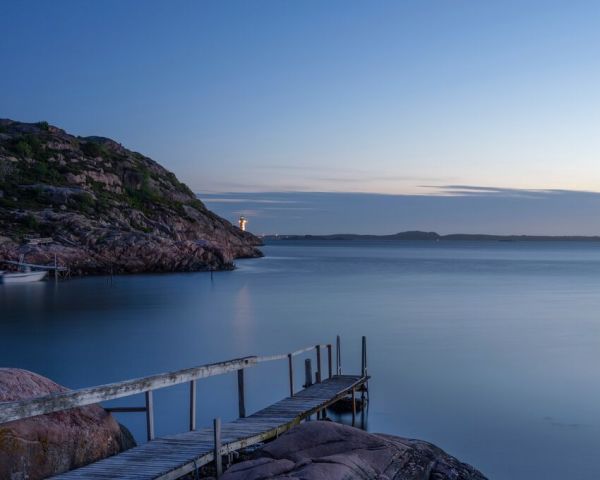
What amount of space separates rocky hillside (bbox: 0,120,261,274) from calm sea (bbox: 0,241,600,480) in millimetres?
10437

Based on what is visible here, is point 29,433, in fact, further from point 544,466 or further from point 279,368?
point 279,368

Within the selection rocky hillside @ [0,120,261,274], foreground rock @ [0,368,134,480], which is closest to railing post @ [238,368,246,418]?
foreground rock @ [0,368,134,480]

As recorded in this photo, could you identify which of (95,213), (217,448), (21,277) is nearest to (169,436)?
(217,448)

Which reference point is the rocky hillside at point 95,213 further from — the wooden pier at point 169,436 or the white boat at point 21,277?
the wooden pier at point 169,436

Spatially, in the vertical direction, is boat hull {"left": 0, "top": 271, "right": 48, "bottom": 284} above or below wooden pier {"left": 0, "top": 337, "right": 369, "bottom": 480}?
below

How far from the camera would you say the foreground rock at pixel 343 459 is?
791 cm

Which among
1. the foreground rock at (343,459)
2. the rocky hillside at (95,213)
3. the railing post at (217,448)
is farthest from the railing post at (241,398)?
the rocky hillside at (95,213)

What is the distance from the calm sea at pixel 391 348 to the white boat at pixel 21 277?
1876mm

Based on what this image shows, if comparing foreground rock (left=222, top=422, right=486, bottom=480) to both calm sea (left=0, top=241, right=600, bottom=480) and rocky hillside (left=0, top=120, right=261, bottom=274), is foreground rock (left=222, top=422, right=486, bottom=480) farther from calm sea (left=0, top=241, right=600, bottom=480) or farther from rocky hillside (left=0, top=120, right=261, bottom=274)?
rocky hillside (left=0, top=120, right=261, bottom=274)

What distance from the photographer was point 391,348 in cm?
2836

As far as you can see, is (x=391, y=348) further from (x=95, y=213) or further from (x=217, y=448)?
(x=95, y=213)

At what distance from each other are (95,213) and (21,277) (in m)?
22.4

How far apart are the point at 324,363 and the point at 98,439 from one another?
1477 centimetres

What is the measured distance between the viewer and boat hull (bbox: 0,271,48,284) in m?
56.8
